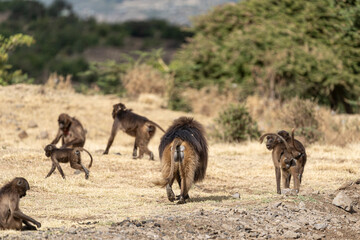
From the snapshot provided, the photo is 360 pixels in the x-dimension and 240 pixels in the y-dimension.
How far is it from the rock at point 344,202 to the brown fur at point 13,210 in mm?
5183

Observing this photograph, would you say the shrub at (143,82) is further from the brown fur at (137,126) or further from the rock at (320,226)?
the rock at (320,226)

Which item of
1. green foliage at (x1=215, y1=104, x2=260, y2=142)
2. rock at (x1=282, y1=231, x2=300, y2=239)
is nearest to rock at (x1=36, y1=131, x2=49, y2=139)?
green foliage at (x1=215, y1=104, x2=260, y2=142)

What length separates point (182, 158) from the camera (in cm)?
1073

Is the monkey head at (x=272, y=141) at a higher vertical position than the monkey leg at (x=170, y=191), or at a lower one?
higher

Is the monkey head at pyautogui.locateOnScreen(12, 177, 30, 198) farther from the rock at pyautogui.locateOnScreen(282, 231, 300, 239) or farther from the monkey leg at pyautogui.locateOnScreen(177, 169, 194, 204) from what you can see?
the rock at pyautogui.locateOnScreen(282, 231, 300, 239)

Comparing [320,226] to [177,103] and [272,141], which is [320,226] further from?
[177,103]

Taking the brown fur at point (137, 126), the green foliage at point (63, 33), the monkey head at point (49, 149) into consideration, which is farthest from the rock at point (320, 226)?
the green foliage at point (63, 33)

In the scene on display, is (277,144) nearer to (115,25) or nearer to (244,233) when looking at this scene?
(244,233)

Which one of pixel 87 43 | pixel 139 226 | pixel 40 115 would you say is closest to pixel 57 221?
pixel 139 226

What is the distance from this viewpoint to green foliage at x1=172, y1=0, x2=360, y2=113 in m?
28.1

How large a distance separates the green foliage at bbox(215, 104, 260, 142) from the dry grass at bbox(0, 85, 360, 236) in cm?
72

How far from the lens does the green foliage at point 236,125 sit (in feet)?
69.4

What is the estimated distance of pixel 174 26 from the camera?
82188mm

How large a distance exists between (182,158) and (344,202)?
9.34 ft
